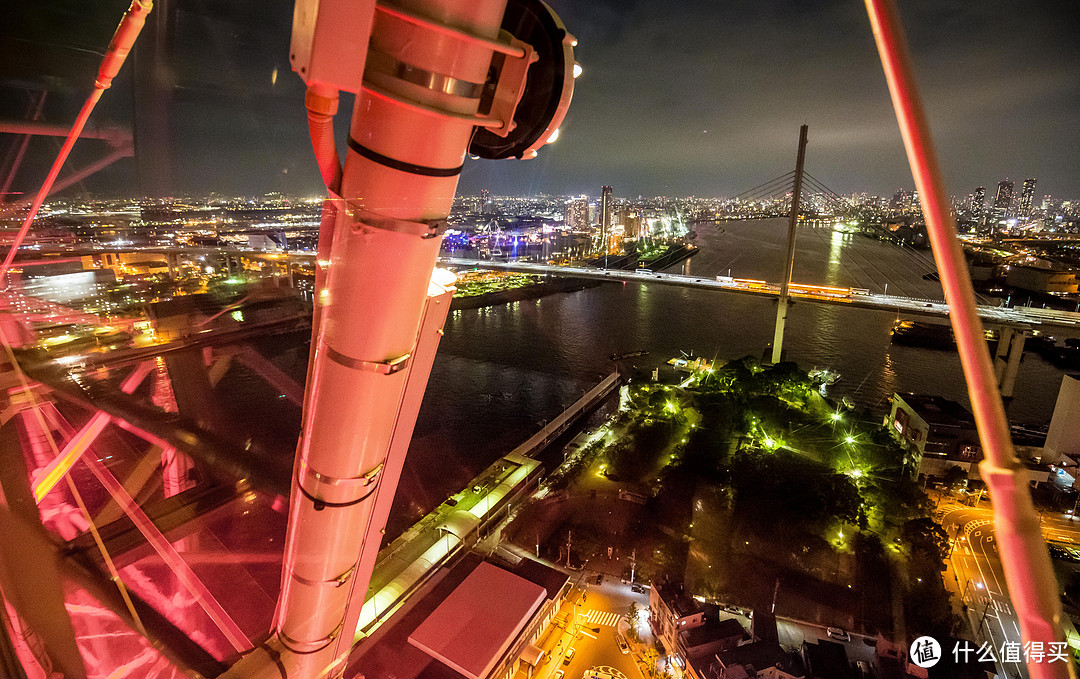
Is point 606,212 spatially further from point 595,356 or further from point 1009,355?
point 1009,355

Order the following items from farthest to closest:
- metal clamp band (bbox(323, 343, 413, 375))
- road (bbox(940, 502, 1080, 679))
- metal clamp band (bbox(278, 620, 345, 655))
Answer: road (bbox(940, 502, 1080, 679)) → metal clamp band (bbox(278, 620, 345, 655)) → metal clamp band (bbox(323, 343, 413, 375))

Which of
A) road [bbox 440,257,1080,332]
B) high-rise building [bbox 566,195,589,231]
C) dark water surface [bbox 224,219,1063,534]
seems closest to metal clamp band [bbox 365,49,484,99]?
dark water surface [bbox 224,219,1063,534]

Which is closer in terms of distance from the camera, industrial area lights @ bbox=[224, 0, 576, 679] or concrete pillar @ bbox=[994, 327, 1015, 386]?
industrial area lights @ bbox=[224, 0, 576, 679]

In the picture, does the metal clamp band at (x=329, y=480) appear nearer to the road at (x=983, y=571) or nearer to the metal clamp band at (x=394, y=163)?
the metal clamp band at (x=394, y=163)

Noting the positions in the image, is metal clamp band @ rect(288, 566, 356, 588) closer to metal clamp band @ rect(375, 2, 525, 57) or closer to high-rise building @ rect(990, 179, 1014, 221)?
metal clamp band @ rect(375, 2, 525, 57)

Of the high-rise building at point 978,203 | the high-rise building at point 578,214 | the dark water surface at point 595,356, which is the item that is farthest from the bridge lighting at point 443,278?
the high-rise building at point 978,203

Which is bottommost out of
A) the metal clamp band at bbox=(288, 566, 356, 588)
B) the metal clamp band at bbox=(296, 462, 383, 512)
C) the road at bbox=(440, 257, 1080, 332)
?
the road at bbox=(440, 257, 1080, 332)

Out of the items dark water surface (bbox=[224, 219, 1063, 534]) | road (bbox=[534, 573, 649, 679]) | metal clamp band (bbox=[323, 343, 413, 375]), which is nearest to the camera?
metal clamp band (bbox=[323, 343, 413, 375])
